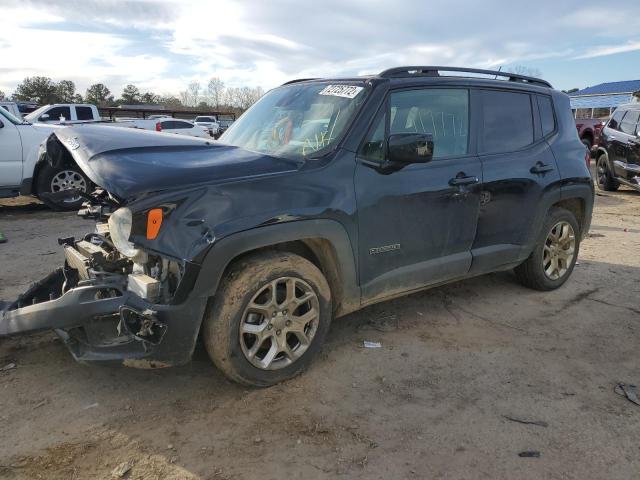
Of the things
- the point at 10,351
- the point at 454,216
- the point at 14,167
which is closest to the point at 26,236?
the point at 14,167

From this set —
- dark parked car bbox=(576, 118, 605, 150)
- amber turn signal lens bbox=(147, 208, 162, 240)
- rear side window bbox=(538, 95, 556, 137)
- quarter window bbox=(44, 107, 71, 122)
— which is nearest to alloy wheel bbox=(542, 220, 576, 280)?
rear side window bbox=(538, 95, 556, 137)

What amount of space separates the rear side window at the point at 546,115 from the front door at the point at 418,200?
105 cm

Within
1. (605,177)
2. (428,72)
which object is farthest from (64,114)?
(428,72)

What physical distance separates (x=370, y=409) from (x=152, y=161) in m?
1.86

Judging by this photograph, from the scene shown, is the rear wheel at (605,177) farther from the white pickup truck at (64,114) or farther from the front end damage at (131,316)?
the white pickup truck at (64,114)

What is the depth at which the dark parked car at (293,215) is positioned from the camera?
8.67ft

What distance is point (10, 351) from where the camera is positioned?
3432 millimetres

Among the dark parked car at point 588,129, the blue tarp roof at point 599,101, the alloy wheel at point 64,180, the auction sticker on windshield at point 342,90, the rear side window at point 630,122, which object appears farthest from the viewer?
the blue tarp roof at point 599,101

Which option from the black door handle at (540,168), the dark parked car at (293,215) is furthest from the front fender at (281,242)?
the black door handle at (540,168)

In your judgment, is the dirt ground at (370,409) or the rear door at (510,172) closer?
the dirt ground at (370,409)

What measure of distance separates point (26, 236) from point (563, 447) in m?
6.63

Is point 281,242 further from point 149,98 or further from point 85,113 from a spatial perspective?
point 149,98

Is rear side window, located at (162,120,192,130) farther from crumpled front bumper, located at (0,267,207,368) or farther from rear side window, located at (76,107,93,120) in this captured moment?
crumpled front bumper, located at (0,267,207,368)

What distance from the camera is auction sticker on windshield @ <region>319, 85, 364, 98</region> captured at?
3.48 m
